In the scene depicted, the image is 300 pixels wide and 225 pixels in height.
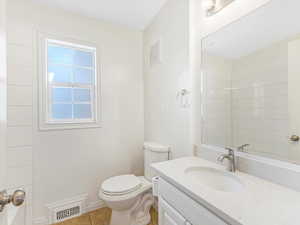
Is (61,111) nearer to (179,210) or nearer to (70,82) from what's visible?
(70,82)

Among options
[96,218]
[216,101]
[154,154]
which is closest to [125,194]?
[154,154]

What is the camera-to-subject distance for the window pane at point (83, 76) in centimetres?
192

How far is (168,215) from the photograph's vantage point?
3.28 feet

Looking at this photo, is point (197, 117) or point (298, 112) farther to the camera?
point (197, 117)

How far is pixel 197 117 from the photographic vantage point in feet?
4.53

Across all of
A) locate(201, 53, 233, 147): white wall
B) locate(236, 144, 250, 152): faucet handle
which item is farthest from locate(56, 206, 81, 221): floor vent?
locate(236, 144, 250, 152): faucet handle

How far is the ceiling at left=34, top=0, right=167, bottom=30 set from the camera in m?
1.66

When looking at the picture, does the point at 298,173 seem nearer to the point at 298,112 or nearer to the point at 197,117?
the point at 298,112

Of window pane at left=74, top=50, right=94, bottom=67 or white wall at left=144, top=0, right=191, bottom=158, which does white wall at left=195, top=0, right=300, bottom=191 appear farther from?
window pane at left=74, top=50, right=94, bottom=67

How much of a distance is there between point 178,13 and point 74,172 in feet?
6.83

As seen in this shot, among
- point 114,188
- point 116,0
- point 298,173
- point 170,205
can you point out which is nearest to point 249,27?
point 298,173

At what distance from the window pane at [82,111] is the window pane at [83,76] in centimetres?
30

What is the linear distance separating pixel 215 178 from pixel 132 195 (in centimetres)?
83

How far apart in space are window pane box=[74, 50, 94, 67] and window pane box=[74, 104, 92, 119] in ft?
1.74
